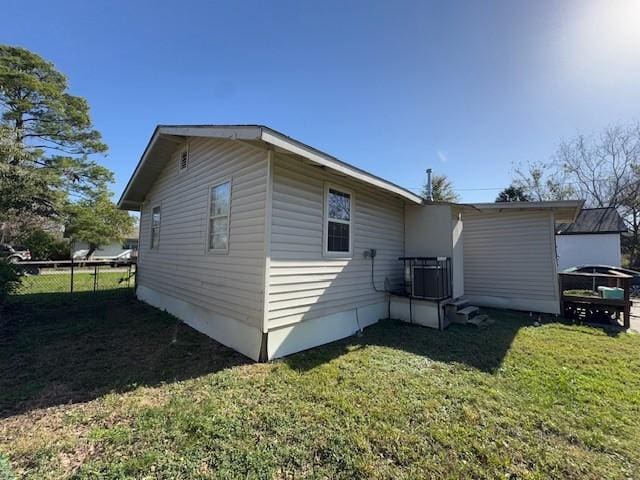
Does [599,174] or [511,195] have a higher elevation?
[599,174]

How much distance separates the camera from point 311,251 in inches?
193

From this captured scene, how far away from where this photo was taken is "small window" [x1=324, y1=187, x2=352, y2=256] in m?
5.27

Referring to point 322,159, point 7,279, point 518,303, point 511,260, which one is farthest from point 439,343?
point 7,279

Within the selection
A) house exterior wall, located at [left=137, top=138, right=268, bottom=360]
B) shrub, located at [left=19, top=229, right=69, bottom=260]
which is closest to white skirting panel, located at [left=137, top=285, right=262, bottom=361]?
house exterior wall, located at [left=137, top=138, right=268, bottom=360]

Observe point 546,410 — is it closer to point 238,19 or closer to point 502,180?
point 238,19

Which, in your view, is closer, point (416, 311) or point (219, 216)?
point (219, 216)

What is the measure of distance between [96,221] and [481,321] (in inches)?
1018

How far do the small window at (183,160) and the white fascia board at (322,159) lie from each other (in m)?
3.84

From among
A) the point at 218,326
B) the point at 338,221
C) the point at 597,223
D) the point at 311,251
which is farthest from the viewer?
the point at 597,223

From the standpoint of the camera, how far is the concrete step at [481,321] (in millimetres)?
6262

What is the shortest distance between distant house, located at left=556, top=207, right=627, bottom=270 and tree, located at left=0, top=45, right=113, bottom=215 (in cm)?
2867

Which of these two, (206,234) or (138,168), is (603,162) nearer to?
(206,234)

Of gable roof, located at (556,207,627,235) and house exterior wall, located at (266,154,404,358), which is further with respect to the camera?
gable roof, located at (556,207,627,235)

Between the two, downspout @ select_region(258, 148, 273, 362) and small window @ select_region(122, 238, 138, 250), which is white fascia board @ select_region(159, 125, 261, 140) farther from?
small window @ select_region(122, 238, 138, 250)
